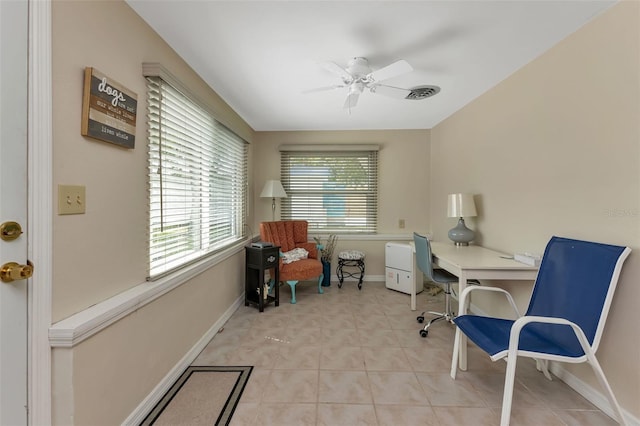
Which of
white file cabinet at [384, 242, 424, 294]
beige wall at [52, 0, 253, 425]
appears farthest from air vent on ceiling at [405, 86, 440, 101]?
beige wall at [52, 0, 253, 425]

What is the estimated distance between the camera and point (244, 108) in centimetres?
302

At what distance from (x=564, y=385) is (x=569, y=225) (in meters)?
1.10

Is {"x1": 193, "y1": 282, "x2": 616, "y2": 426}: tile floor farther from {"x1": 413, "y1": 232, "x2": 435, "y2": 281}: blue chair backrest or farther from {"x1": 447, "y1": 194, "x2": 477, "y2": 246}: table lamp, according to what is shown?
{"x1": 447, "y1": 194, "x2": 477, "y2": 246}: table lamp

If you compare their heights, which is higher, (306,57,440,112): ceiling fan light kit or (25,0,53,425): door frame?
(306,57,440,112): ceiling fan light kit

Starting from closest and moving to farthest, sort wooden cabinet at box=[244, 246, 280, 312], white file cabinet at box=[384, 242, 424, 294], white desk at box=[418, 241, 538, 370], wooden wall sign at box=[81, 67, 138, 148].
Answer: wooden wall sign at box=[81, 67, 138, 148] → white desk at box=[418, 241, 538, 370] → wooden cabinet at box=[244, 246, 280, 312] → white file cabinet at box=[384, 242, 424, 294]

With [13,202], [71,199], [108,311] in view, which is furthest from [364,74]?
[108,311]

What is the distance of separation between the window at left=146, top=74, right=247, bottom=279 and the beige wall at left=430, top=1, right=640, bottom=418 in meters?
2.71

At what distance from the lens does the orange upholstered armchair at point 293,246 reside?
3137 mm

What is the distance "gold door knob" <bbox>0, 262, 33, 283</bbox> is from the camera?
0.92 meters

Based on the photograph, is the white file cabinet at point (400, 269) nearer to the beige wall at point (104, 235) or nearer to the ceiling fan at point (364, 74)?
the ceiling fan at point (364, 74)

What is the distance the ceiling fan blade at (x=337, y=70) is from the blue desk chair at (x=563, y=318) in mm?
1817

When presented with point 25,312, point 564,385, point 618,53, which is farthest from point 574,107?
point 25,312

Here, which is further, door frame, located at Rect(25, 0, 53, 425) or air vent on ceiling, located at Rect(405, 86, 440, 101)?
air vent on ceiling, located at Rect(405, 86, 440, 101)

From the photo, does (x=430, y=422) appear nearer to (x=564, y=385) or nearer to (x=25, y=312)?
(x=564, y=385)
